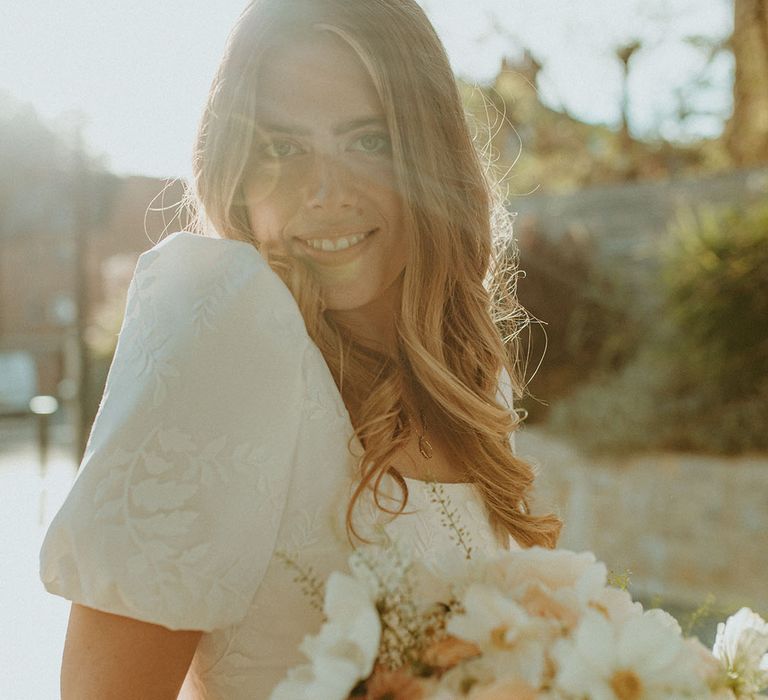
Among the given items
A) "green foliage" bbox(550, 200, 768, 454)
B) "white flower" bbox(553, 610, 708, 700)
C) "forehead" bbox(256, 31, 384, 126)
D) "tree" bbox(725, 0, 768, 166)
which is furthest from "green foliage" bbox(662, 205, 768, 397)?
"white flower" bbox(553, 610, 708, 700)

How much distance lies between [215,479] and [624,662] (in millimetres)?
582

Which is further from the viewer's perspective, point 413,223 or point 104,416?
point 413,223

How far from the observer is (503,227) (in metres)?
2.56

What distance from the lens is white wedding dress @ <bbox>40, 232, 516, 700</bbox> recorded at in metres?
1.25

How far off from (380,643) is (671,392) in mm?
7375

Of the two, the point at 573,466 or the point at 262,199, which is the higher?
the point at 262,199

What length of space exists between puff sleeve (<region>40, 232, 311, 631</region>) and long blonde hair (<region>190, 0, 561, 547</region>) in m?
0.27

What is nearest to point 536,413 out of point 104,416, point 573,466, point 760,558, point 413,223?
point 573,466

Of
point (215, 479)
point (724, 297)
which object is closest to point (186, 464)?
point (215, 479)

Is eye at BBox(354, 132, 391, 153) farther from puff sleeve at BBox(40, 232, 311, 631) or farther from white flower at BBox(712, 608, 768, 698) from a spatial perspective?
white flower at BBox(712, 608, 768, 698)

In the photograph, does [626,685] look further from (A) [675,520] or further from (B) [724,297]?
(B) [724,297]

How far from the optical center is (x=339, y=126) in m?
1.81

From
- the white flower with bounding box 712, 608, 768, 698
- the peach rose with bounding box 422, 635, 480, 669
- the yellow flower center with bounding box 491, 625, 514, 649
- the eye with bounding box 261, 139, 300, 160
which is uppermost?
the eye with bounding box 261, 139, 300, 160

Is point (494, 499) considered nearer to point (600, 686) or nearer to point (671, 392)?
point (600, 686)
